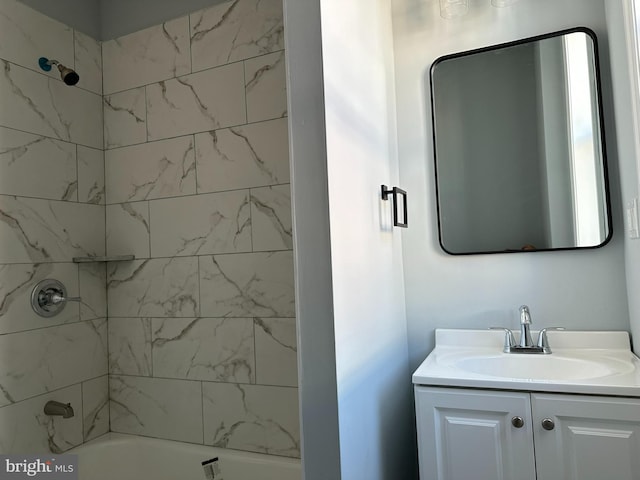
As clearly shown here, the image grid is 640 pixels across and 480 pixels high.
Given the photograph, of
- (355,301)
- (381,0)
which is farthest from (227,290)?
(381,0)

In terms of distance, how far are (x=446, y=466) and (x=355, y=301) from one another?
582mm

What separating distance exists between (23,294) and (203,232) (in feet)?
2.62

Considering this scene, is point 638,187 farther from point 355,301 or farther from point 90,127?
point 90,127

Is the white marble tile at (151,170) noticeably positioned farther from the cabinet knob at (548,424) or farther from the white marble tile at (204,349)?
the cabinet knob at (548,424)

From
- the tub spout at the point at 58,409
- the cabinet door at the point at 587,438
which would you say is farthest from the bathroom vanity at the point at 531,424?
the tub spout at the point at 58,409

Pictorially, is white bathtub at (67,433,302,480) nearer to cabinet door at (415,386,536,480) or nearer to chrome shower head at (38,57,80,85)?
cabinet door at (415,386,536,480)

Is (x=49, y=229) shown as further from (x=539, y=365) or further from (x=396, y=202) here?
(x=539, y=365)

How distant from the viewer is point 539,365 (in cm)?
163

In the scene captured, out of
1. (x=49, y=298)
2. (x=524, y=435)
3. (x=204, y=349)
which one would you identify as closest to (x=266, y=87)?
(x=204, y=349)

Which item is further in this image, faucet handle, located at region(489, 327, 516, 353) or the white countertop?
faucet handle, located at region(489, 327, 516, 353)

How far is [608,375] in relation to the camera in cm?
140

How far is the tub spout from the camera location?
200 centimetres

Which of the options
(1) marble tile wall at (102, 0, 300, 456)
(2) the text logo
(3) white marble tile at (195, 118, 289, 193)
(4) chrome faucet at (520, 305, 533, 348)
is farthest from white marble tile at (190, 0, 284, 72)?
(2) the text logo

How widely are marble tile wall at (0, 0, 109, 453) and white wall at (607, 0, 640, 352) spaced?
2.30 m
